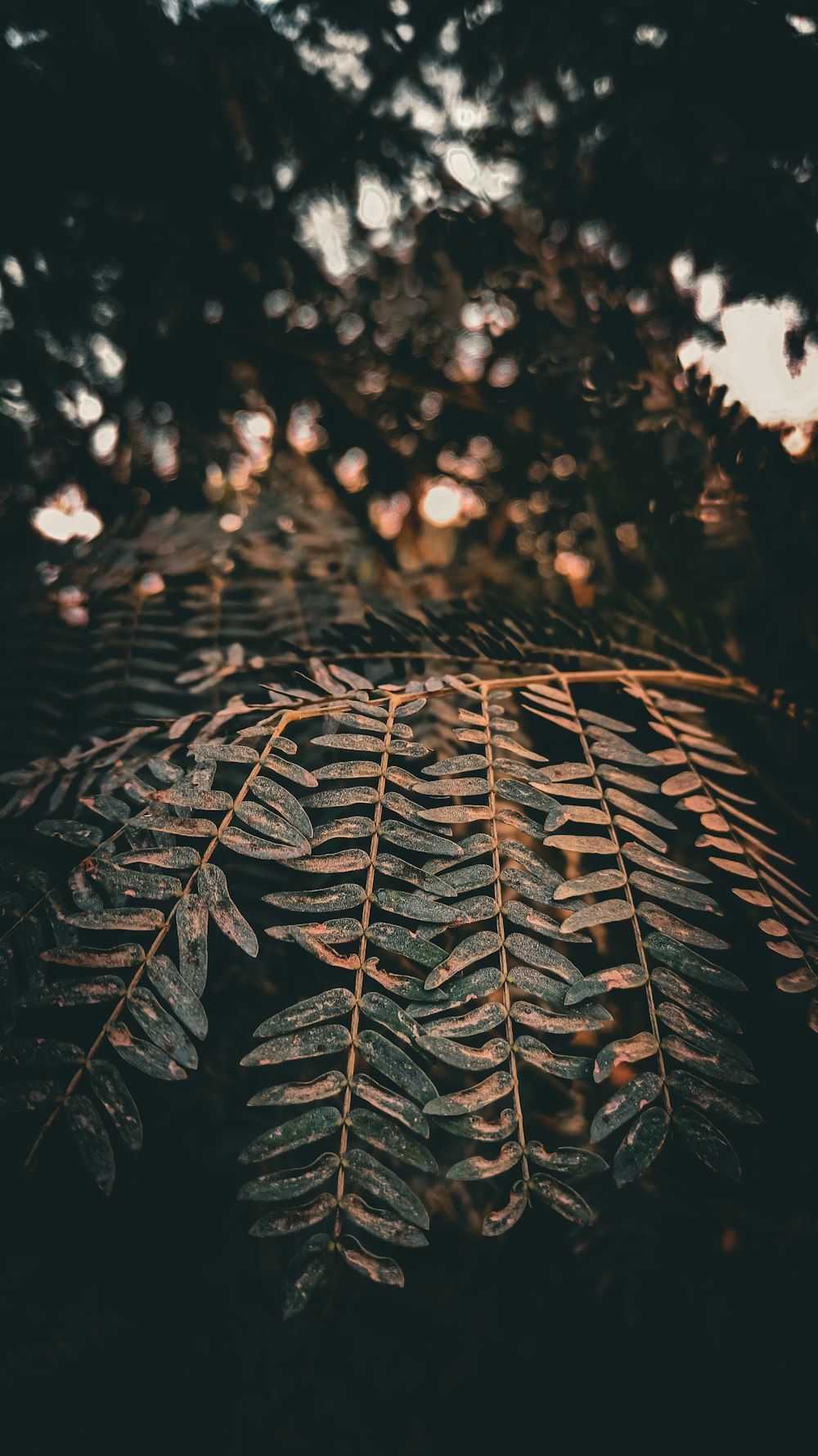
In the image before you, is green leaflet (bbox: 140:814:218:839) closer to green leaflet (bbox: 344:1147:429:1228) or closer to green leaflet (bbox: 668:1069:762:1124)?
green leaflet (bbox: 344:1147:429:1228)

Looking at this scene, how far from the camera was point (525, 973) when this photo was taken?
401 mm

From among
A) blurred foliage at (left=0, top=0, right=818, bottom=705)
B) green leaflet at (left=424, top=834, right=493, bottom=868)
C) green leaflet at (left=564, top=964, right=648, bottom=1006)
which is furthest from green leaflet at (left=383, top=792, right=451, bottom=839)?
blurred foliage at (left=0, top=0, right=818, bottom=705)

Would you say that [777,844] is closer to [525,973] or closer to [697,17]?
[525,973]

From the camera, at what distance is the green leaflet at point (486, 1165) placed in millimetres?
340

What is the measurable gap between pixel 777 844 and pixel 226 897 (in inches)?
18.9

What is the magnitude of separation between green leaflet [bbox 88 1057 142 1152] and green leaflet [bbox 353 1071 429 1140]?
0.38 ft

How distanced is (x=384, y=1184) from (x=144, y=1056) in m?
0.14

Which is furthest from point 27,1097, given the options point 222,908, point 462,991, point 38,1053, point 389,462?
point 389,462

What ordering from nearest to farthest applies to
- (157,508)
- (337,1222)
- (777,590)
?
(337,1222) < (777,590) < (157,508)

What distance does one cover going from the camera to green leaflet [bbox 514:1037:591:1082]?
1.23 feet

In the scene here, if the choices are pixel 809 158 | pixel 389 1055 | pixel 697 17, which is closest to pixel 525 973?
pixel 389 1055

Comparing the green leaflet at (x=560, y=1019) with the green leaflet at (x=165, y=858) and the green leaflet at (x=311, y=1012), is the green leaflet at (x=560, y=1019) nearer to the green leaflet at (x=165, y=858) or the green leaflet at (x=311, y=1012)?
the green leaflet at (x=311, y=1012)

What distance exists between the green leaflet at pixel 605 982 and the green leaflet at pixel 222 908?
18 centimetres

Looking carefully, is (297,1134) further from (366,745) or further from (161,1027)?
(366,745)
